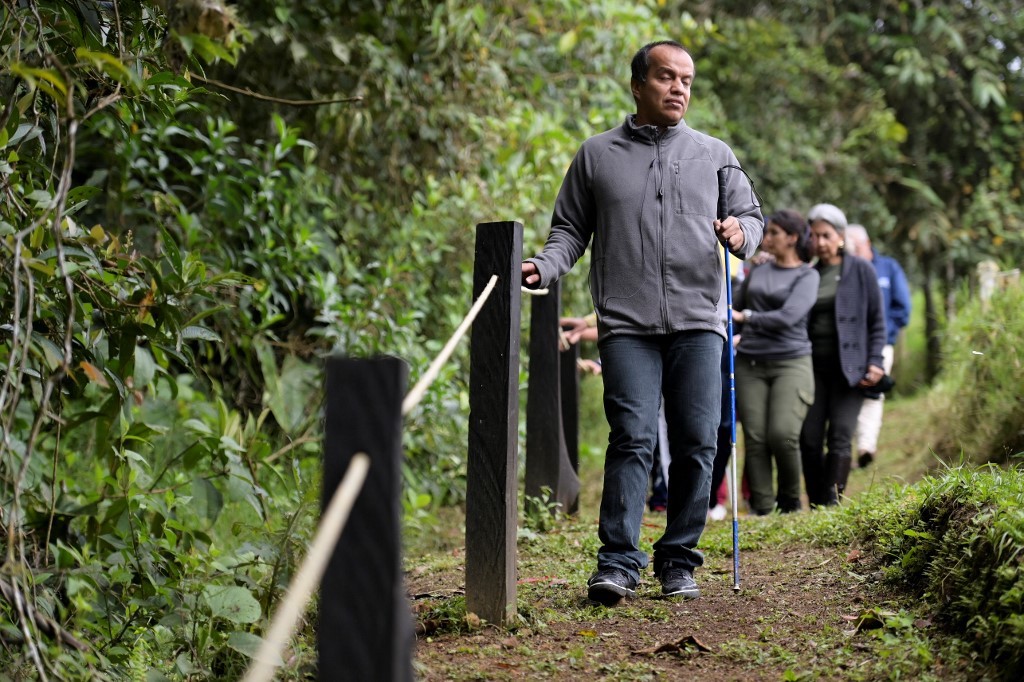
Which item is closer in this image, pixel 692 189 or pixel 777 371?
pixel 692 189

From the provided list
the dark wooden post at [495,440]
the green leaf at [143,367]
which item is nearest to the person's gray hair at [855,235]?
the dark wooden post at [495,440]

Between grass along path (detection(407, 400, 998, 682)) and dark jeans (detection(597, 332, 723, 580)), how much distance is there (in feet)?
0.73

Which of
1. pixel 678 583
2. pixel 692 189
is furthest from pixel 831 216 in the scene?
pixel 678 583

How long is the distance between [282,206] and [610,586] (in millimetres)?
4310

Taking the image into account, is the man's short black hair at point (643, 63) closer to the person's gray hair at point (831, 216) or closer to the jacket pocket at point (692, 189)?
the jacket pocket at point (692, 189)

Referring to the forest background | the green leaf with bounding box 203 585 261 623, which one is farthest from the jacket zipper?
the green leaf with bounding box 203 585 261 623

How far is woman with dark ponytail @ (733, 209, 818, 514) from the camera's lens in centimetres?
700

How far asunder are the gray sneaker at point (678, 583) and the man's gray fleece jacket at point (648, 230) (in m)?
0.92

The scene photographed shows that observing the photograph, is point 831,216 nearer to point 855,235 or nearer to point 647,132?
point 855,235

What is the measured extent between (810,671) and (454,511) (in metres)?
5.27

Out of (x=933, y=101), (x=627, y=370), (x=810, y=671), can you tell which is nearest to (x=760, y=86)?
(x=933, y=101)

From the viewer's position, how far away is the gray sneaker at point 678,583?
432cm

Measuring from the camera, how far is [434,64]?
859 centimetres

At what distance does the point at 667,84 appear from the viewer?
4.43m
